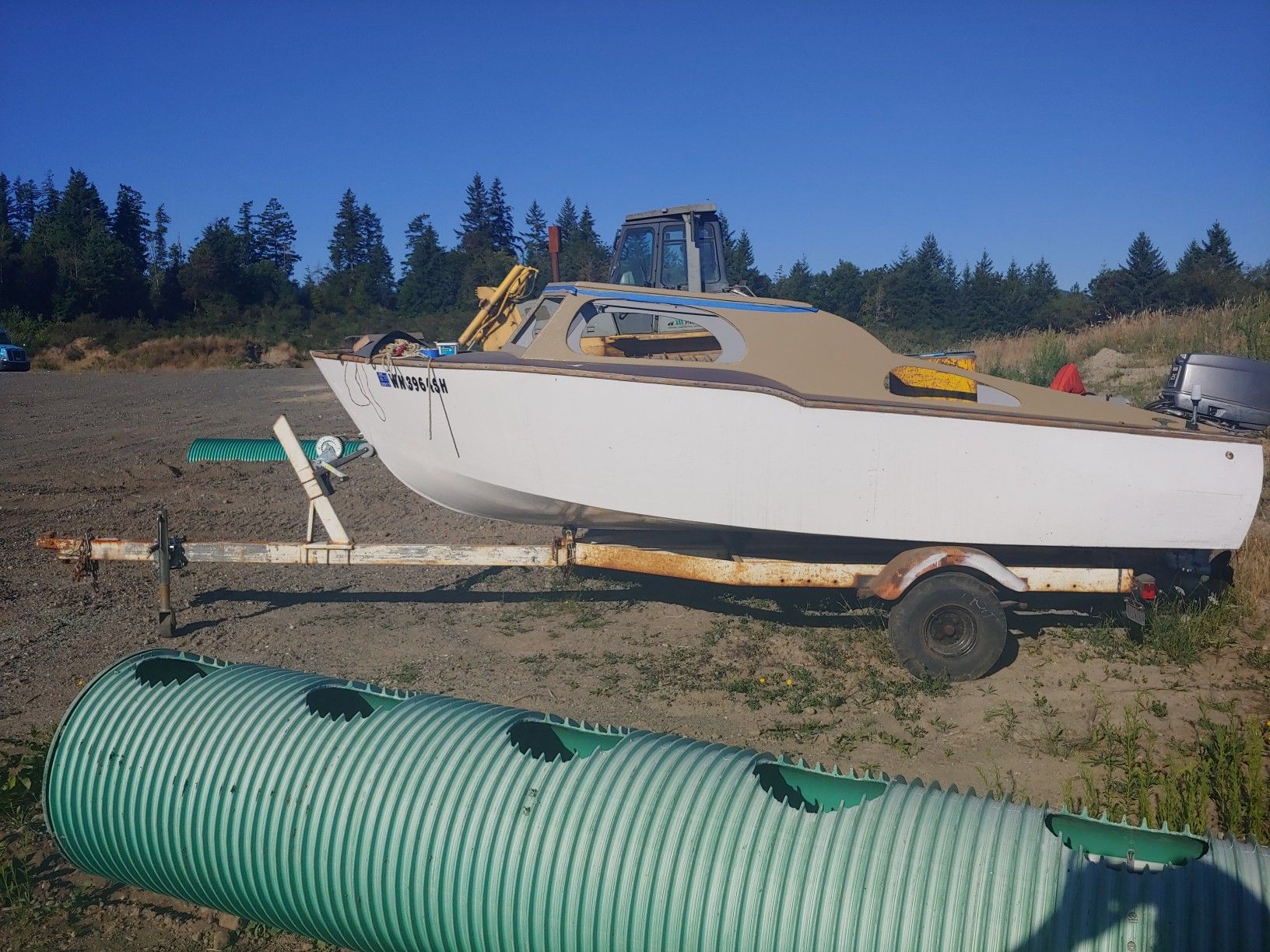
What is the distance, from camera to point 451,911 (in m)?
2.92

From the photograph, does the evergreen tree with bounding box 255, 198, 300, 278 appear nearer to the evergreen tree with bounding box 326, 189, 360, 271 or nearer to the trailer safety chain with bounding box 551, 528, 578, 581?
the evergreen tree with bounding box 326, 189, 360, 271

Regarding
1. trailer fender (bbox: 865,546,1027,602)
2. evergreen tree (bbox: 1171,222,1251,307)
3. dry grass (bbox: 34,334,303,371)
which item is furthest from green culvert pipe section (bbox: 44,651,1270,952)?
dry grass (bbox: 34,334,303,371)

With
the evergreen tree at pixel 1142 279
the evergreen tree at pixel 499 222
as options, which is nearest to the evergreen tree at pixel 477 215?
the evergreen tree at pixel 499 222

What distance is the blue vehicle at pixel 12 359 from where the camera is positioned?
29938 mm

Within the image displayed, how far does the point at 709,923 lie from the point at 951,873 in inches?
Result: 25.6

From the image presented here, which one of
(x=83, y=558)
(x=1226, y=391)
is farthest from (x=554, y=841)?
(x=1226, y=391)

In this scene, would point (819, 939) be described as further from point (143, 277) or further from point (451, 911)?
point (143, 277)

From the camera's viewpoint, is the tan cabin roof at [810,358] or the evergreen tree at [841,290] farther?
the evergreen tree at [841,290]

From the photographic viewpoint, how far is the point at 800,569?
5.71 m

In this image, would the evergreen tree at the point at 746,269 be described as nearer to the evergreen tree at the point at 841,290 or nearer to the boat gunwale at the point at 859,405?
the evergreen tree at the point at 841,290

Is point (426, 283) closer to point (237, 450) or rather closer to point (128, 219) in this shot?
point (128, 219)

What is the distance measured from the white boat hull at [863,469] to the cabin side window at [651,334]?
673mm

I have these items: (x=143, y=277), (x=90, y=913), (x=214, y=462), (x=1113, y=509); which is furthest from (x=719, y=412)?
(x=143, y=277)

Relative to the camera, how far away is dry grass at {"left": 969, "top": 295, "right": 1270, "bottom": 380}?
13.1m
